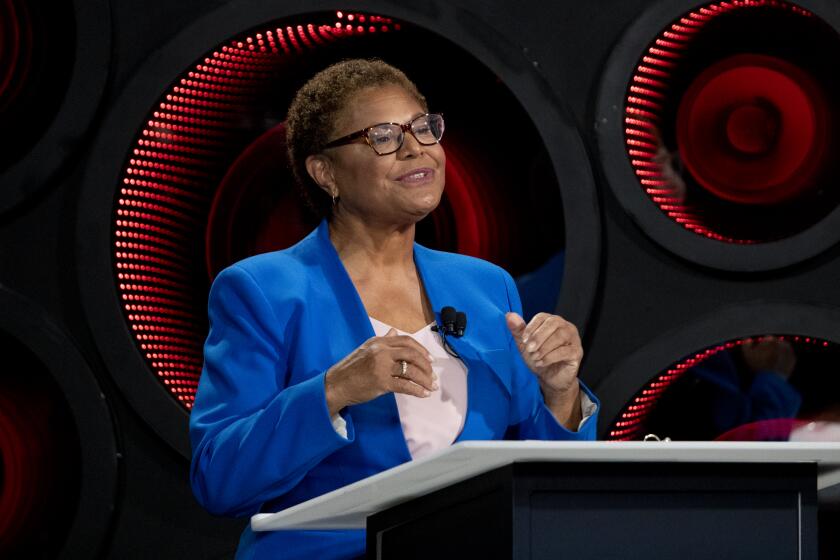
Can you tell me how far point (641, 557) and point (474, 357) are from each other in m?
0.61

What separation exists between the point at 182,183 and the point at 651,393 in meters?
0.78

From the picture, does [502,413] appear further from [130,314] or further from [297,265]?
[130,314]

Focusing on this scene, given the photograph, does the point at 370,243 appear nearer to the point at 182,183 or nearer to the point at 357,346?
the point at 357,346

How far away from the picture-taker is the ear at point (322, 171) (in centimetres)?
158

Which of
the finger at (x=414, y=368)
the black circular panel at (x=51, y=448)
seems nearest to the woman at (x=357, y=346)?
A: the finger at (x=414, y=368)

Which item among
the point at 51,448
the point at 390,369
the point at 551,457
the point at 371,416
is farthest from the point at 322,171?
the point at 551,457

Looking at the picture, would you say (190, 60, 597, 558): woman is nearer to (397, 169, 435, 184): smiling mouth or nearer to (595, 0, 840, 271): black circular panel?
(397, 169, 435, 184): smiling mouth

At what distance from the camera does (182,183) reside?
182 cm

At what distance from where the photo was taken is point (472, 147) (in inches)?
72.3

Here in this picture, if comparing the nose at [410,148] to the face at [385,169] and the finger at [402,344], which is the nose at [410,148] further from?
the finger at [402,344]

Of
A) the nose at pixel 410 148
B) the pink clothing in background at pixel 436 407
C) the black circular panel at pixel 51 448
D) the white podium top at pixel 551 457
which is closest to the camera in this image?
the white podium top at pixel 551 457

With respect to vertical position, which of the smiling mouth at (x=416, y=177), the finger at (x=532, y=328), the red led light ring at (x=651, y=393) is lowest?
the finger at (x=532, y=328)

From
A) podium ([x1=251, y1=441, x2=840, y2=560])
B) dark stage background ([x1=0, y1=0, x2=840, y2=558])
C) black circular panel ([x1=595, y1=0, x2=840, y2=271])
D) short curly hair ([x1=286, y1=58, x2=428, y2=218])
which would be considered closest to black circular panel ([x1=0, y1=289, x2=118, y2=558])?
dark stage background ([x1=0, y1=0, x2=840, y2=558])

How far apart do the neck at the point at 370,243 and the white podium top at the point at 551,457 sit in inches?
23.4
